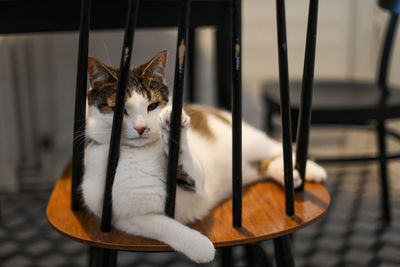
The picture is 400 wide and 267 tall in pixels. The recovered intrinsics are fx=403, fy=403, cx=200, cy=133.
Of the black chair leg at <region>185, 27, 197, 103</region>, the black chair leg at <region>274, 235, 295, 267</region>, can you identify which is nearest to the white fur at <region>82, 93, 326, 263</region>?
the black chair leg at <region>274, 235, 295, 267</region>

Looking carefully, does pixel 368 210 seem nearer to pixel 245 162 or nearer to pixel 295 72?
pixel 295 72

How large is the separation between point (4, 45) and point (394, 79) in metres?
1.79

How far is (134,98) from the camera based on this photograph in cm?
64

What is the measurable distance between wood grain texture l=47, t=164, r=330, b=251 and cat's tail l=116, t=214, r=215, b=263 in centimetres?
1

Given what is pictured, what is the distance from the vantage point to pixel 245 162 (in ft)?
3.02

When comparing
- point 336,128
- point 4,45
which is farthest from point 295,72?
point 4,45

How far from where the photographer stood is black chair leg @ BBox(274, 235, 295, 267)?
0.75 meters

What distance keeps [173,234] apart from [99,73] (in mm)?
276

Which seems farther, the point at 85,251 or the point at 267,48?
the point at 267,48

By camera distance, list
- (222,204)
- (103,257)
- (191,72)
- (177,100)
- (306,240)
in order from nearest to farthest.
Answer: (177,100), (103,257), (222,204), (306,240), (191,72)

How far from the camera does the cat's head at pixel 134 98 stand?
2.07 feet

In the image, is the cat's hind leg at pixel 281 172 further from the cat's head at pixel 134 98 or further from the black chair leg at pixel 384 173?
the black chair leg at pixel 384 173

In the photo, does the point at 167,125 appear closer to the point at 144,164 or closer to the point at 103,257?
the point at 144,164

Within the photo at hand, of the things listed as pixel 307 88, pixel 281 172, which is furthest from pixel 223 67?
pixel 307 88
